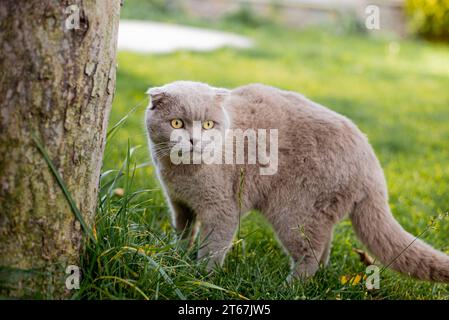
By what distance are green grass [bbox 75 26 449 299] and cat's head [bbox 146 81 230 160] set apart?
107mm

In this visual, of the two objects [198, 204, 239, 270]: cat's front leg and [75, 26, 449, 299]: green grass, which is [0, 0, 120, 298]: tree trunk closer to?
[75, 26, 449, 299]: green grass

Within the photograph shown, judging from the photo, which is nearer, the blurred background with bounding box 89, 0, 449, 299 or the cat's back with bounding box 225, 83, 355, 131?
the blurred background with bounding box 89, 0, 449, 299

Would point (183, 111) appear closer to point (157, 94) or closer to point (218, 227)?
point (157, 94)

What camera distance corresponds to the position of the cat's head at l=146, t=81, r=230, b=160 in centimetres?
251

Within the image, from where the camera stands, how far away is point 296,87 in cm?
657

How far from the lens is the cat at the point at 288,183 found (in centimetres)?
255

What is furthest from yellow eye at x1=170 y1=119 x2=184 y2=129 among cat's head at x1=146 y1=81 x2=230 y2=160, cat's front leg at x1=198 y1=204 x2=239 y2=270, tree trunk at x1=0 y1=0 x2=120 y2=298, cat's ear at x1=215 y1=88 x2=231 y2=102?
tree trunk at x1=0 y1=0 x2=120 y2=298

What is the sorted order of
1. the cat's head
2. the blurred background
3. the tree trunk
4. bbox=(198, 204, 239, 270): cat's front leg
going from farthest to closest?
bbox=(198, 204, 239, 270): cat's front leg
the cat's head
the blurred background
the tree trunk

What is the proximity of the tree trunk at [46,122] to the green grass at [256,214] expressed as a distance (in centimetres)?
20

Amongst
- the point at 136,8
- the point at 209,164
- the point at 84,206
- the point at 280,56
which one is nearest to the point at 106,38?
the point at 84,206

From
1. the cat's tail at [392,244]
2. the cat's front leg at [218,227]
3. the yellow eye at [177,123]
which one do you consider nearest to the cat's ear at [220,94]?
the yellow eye at [177,123]

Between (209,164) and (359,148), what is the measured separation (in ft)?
2.45

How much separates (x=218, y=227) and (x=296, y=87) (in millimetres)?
4195

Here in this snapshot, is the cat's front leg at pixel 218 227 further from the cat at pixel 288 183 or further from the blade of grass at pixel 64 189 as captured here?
the blade of grass at pixel 64 189
